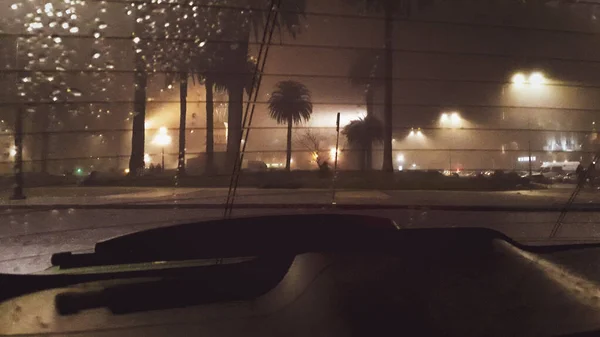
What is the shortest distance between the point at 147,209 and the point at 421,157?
209 inches

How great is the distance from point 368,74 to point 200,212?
3.75 metres

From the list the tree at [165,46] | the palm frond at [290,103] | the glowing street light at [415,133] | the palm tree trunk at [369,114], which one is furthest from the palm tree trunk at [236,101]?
the glowing street light at [415,133]

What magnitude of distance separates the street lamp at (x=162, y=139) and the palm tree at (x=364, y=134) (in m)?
3.08

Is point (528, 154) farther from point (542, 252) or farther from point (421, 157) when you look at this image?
point (542, 252)

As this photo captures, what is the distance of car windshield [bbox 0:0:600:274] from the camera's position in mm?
7969

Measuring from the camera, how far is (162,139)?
909 cm

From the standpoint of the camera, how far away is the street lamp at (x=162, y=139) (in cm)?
903

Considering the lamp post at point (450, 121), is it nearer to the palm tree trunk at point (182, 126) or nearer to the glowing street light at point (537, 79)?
the glowing street light at point (537, 79)

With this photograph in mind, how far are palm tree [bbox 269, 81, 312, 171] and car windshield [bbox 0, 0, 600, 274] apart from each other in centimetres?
3

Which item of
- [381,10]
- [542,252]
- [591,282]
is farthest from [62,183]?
[591,282]

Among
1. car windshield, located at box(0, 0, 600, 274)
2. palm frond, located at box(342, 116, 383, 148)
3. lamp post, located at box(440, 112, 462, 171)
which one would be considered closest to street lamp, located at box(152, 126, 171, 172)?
car windshield, located at box(0, 0, 600, 274)

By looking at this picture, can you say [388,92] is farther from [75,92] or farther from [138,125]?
[75,92]

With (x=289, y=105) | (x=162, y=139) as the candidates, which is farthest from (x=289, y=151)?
(x=162, y=139)

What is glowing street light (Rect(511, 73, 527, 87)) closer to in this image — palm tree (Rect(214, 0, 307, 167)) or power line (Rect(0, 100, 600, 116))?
power line (Rect(0, 100, 600, 116))
